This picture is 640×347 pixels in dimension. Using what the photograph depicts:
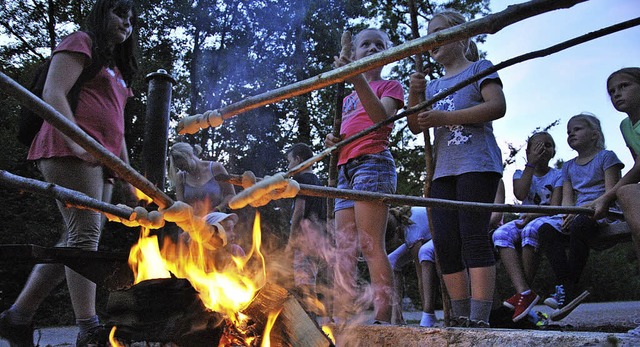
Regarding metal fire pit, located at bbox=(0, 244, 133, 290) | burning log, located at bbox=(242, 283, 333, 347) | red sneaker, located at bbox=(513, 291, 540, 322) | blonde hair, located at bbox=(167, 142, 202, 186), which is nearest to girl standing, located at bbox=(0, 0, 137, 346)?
metal fire pit, located at bbox=(0, 244, 133, 290)

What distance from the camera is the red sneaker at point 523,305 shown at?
4023 mm

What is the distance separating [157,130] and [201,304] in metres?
0.82

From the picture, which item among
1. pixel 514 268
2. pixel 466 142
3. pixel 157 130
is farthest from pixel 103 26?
pixel 514 268

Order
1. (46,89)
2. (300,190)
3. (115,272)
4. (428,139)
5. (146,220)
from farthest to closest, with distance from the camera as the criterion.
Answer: (428,139) < (46,89) < (115,272) < (300,190) < (146,220)

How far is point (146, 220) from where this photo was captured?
5.70ft

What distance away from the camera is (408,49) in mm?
1362

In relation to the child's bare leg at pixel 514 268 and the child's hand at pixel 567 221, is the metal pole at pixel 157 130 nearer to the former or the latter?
the child's bare leg at pixel 514 268

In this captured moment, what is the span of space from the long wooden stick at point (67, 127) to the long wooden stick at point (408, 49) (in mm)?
303

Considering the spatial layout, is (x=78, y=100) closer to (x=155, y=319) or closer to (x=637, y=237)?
(x=155, y=319)

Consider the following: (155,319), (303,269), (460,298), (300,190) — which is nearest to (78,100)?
(155,319)

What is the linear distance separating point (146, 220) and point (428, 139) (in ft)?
7.48

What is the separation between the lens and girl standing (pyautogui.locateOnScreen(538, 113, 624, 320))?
4.16 m

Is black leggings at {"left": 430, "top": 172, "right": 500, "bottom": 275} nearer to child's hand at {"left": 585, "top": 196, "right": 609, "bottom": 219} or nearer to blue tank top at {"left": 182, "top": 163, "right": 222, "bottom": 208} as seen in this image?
child's hand at {"left": 585, "top": 196, "right": 609, "bottom": 219}

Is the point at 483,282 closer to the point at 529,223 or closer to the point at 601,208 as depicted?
the point at 601,208
